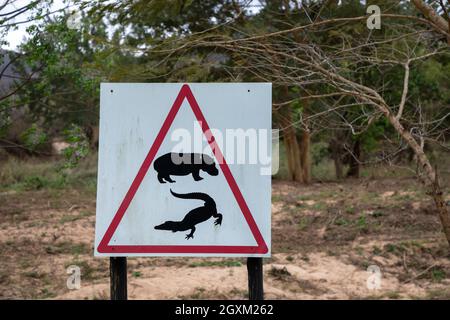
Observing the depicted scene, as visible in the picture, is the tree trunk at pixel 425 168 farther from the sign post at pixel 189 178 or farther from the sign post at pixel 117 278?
the sign post at pixel 117 278

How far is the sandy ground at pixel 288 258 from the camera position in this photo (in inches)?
267

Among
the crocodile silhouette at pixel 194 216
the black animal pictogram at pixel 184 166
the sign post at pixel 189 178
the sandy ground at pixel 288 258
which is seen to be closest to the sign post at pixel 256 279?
the sign post at pixel 189 178

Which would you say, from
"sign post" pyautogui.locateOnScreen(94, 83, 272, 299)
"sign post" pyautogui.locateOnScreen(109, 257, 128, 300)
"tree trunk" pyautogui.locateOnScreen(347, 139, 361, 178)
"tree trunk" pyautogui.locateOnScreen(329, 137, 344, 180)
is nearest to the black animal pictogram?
"sign post" pyautogui.locateOnScreen(94, 83, 272, 299)

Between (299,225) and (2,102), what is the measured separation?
16.0 feet

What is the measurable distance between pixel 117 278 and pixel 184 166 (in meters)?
0.59

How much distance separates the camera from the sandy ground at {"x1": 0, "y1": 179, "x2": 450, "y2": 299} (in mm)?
6773

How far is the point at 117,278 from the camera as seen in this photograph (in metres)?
2.85

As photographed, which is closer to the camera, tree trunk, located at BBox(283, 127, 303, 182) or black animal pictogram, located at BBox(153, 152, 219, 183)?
black animal pictogram, located at BBox(153, 152, 219, 183)

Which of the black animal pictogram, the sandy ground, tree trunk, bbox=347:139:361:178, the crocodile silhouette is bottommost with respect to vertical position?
the sandy ground

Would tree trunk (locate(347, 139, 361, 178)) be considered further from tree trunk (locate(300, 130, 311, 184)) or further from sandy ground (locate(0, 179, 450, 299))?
sandy ground (locate(0, 179, 450, 299))

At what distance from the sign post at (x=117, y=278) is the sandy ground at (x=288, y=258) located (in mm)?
3596

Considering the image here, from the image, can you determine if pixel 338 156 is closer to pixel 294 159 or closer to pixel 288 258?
pixel 294 159

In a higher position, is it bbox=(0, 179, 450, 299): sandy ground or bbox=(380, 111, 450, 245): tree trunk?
bbox=(380, 111, 450, 245): tree trunk

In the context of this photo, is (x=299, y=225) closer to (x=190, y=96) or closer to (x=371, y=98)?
(x=371, y=98)
